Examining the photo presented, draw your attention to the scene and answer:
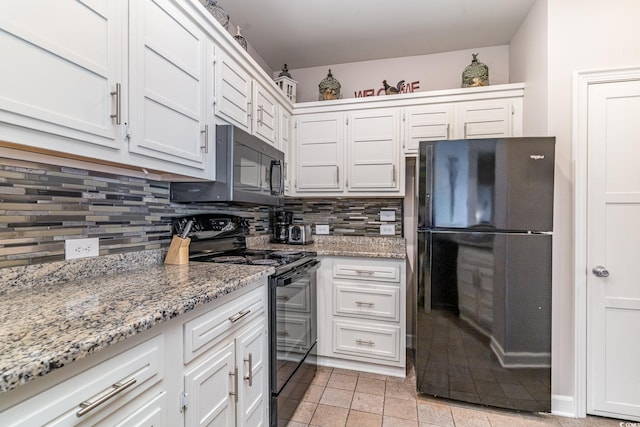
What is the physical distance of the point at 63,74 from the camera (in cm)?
89

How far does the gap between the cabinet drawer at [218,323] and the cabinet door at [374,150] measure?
4.81 ft

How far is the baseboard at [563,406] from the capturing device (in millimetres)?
1779

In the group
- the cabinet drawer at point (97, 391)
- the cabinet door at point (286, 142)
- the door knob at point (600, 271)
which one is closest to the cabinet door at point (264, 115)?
the cabinet door at point (286, 142)

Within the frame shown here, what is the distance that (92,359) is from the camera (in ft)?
2.15

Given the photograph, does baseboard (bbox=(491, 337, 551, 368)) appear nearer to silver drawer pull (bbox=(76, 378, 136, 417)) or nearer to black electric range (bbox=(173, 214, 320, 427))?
black electric range (bbox=(173, 214, 320, 427))

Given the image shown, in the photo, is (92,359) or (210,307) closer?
(92,359)

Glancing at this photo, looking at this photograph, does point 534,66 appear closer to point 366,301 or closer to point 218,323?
point 366,301

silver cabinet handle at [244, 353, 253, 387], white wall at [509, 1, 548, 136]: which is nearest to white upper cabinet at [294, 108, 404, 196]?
white wall at [509, 1, 548, 136]

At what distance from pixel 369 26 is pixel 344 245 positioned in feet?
6.03

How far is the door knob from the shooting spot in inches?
68.5

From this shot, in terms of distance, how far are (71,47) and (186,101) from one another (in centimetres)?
50

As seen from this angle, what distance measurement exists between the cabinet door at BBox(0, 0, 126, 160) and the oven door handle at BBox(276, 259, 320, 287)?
96cm

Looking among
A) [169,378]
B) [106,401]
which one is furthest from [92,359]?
[169,378]

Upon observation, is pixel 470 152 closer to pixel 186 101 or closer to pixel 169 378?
pixel 186 101
